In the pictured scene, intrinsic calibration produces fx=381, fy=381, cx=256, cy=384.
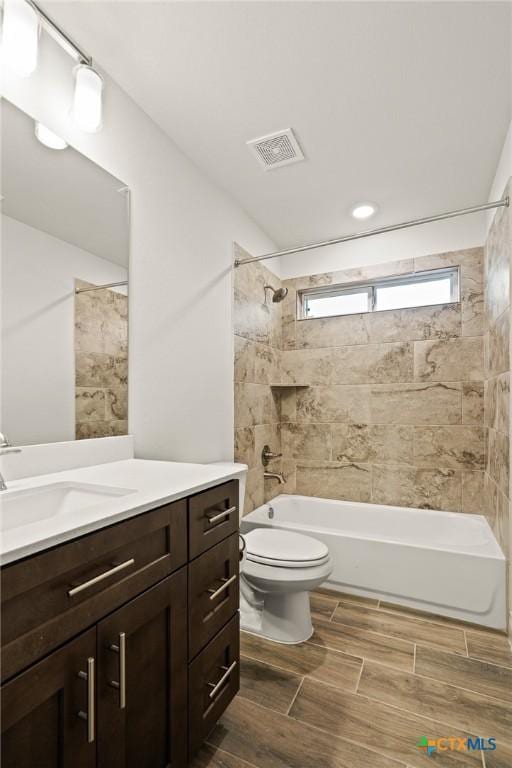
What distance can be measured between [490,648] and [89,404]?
2.18 m

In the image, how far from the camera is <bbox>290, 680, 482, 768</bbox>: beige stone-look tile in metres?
1.26

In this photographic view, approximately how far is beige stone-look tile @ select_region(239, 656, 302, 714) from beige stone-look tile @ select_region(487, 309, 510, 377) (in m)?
1.80

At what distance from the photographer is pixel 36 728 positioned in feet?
2.21

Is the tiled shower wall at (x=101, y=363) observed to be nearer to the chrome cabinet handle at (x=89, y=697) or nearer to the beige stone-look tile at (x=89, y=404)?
the beige stone-look tile at (x=89, y=404)

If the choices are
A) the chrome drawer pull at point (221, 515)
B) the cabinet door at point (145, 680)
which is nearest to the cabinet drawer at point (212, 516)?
the chrome drawer pull at point (221, 515)

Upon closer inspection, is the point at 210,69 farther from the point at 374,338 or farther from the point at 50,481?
the point at 374,338

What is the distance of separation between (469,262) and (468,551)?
1.96 m

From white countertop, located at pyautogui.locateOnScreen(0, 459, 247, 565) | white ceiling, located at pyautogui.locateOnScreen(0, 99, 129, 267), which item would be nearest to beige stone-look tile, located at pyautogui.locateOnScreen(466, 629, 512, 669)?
white countertop, located at pyautogui.locateOnScreen(0, 459, 247, 565)

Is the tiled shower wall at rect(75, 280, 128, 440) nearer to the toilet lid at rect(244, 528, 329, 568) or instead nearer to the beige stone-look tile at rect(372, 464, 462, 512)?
the toilet lid at rect(244, 528, 329, 568)

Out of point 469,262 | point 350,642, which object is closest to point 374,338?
point 469,262

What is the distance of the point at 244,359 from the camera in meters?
2.70

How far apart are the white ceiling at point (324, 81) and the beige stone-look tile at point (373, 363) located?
113cm

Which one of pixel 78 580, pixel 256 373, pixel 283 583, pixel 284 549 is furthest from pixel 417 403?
pixel 78 580

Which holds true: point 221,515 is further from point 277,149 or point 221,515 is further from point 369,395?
point 369,395
